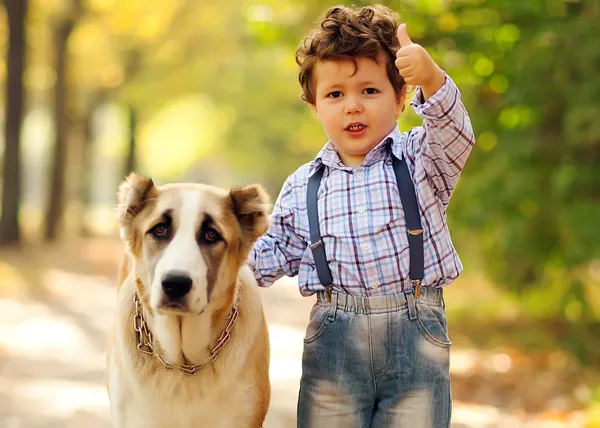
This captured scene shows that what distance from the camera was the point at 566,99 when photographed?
662 cm

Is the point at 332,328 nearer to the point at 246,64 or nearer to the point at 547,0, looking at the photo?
the point at 547,0

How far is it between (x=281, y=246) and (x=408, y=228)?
0.64 m

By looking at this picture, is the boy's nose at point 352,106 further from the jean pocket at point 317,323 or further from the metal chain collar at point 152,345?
the metal chain collar at point 152,345

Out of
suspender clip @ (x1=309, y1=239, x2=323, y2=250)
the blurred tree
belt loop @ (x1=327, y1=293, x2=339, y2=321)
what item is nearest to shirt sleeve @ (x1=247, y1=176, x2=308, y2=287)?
suspender clip @ (x1=309, y1=239, x2=323, y2=250)

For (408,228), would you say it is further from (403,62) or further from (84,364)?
(84,364)

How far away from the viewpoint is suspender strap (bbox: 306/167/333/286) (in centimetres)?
337

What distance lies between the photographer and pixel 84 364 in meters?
8.31

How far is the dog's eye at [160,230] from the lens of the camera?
10.6 feet

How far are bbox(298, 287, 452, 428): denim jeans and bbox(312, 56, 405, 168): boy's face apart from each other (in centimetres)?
68

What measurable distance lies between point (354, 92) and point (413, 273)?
2.62 feet

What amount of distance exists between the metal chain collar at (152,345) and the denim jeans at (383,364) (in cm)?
41

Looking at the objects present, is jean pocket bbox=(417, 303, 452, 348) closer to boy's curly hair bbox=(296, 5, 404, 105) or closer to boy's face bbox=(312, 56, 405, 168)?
boy's face bbox=(312, 56, 405, 168)

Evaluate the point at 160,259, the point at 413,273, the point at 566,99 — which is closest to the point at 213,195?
the point at 160,259

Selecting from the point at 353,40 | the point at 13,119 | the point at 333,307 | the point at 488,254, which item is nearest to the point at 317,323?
the point at 333,307
